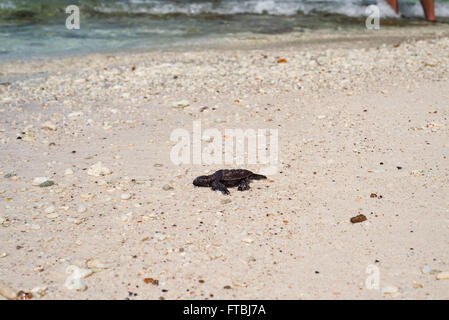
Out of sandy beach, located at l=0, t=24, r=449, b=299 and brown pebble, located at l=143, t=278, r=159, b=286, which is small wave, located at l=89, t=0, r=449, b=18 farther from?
brown pebble, located at l=143, t=278, r=159, b=286

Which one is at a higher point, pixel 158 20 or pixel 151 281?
pixel 158 20

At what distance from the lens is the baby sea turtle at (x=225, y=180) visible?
440cm

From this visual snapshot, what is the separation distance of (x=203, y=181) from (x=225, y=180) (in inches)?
7.8

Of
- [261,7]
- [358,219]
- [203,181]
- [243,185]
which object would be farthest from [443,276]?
[261,7]

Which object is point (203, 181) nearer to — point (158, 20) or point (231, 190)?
point (231, 190)

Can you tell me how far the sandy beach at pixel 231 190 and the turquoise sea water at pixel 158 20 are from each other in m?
3.17

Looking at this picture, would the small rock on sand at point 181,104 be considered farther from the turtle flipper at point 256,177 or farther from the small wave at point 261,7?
the small wave at point 261,7

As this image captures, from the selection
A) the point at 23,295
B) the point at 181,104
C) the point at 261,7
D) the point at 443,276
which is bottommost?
the point at 23,295

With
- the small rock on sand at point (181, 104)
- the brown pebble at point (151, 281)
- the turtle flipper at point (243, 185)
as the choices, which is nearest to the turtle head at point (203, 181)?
the turtle flipper at point (243, 185)

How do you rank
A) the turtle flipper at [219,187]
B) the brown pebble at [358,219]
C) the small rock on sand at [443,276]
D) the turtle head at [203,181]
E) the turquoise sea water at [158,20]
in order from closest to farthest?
the small rock on sand at [443,276]
the brown pebble at [358,219]
the turtle flipper at [219,187]
the turtle head at [203,181]
the turquoise sea water at [158,20]

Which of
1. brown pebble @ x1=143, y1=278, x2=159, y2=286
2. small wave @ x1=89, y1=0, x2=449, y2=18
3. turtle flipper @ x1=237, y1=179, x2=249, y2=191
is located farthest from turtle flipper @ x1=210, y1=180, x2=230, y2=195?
small wave @ x1=89, y1=0, x2=449, y2=18

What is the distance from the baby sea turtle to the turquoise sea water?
6.89 m

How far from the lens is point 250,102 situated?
21.5 ft

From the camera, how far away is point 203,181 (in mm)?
4465
